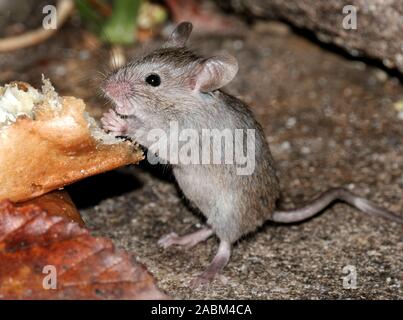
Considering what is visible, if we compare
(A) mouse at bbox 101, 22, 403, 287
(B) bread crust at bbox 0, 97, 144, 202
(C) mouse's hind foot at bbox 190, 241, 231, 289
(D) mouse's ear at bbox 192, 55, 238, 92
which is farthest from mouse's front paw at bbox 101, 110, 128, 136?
(C) mouse's hind foot at bbox 190, 241, 231, 289

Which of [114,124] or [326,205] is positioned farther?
[326,205]

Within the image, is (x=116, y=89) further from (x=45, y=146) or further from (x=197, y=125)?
(x=45, y=146)

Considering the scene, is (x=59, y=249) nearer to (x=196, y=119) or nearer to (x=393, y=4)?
(x=196, y=119)

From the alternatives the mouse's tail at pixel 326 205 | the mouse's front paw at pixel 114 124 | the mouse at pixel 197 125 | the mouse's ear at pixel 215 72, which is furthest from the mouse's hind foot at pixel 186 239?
the mouse's ear at pixel 215 72

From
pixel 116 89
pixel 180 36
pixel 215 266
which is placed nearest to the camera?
pixel 215 266

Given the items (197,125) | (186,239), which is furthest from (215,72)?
(186,239)

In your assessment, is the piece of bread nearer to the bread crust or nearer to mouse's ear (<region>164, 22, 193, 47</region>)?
the bread crust

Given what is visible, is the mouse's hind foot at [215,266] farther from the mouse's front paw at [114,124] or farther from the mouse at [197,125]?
the mouse's front paw at [114,124]
